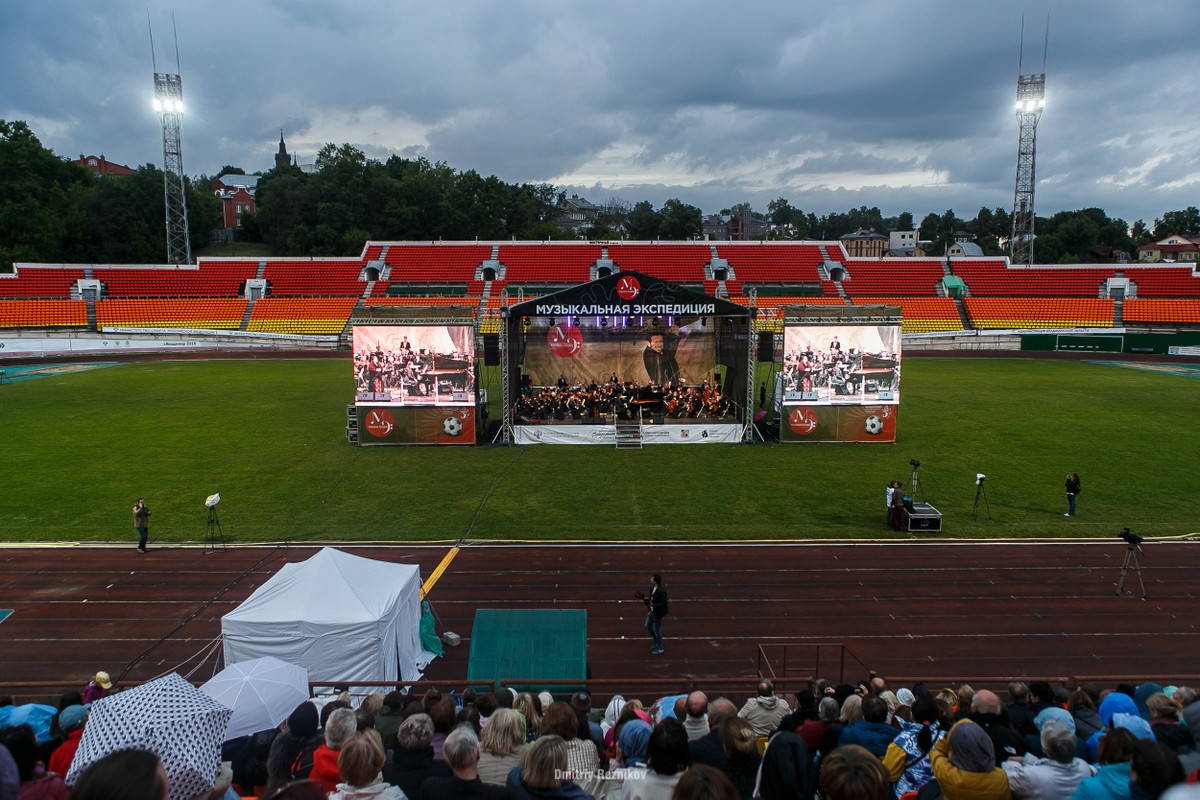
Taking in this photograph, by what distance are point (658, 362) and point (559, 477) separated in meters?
10.7

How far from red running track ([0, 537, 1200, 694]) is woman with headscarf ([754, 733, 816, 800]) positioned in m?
6.21

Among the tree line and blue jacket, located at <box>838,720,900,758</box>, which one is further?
the tree line

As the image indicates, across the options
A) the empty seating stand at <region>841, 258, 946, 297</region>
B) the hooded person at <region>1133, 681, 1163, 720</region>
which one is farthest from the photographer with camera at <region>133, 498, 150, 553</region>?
the empty seating stand at <region>841, 258, 946, 297</region>

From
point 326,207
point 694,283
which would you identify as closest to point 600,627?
point 694,283

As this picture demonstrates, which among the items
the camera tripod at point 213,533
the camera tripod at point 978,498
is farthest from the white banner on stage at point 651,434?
the camera tripod at point 213,533

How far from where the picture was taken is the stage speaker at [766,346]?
1070 inches

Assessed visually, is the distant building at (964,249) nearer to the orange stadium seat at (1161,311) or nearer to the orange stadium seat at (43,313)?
the orange stadium seat at (1161,311)

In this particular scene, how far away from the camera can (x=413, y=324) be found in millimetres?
25859

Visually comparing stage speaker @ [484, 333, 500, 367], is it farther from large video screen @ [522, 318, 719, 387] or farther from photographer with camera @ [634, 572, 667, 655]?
photographer with camera @ [634, 572, 667, 655]

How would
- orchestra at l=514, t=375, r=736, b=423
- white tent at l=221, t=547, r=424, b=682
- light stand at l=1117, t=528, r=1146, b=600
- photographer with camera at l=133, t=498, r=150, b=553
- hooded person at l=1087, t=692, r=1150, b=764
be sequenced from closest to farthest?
hooded person at l=1087, t=692, r=1150, b=764 < white tent at l=221, t=547, r=424, b=682 < light stand at l=1117, t=528, r=1146, b=600 < photographer with camera at l=133, t=498, r=150, b=553 < orchestra at l=514, t=375, r=736, b=423

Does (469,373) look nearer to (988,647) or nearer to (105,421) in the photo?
(105,421)

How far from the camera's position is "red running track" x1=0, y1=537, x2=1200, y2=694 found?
12.0 meters

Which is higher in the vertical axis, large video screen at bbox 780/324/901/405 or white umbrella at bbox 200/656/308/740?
large video screen at bbox 780/324/901/405

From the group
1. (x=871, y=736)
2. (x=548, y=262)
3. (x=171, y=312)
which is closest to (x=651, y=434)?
(x=871, y=736)
